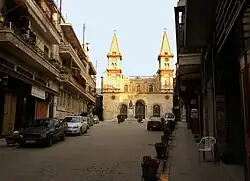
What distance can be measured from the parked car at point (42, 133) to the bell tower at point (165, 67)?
200 feet

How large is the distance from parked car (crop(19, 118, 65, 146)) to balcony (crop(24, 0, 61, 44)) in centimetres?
802

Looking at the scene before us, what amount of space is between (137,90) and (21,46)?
67053 millimetres

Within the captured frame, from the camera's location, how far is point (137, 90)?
85.8m

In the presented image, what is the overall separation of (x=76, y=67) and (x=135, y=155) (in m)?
30.0

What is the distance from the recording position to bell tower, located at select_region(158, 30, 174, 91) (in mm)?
79188

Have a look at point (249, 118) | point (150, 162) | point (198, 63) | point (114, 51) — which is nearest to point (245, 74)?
point (249, 118)


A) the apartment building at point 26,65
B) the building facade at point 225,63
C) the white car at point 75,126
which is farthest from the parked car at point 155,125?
the building facade at point 225,63

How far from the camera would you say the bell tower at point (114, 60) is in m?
83.3

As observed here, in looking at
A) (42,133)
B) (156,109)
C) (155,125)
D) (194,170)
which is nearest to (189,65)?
(194,170)

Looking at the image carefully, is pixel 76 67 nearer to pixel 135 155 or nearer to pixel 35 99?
pixel 35 99

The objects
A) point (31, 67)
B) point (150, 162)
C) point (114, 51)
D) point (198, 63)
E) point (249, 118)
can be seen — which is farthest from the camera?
point (114, 51)

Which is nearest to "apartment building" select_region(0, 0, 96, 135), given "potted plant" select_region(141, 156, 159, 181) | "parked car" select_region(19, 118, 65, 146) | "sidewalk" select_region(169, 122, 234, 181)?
"parked car" select_region(19, 118, 65, 146)

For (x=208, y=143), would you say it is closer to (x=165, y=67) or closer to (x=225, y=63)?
(x=225, y=63)

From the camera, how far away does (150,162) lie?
7785 mm
